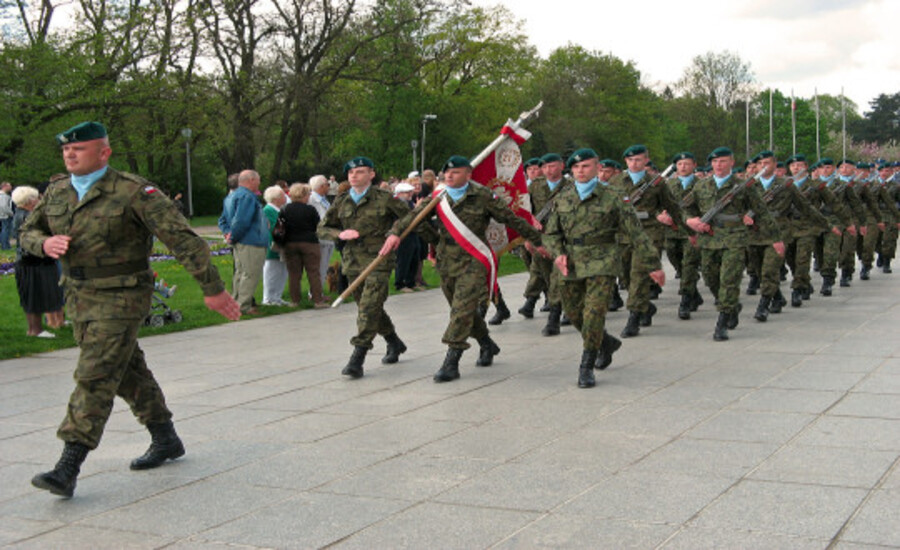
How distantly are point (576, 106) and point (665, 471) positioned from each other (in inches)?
3026

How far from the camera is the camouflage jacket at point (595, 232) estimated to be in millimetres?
8898

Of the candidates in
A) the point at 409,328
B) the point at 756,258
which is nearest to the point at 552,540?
the point at 409,328

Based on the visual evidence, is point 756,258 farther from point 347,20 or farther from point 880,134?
point 880,134

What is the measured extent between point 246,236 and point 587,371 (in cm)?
744

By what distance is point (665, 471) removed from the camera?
586 cm

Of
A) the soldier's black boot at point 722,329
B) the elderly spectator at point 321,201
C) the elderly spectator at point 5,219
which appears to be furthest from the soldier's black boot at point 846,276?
the elderly spectator at point 5,219

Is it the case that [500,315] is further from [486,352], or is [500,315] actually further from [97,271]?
[97,271]

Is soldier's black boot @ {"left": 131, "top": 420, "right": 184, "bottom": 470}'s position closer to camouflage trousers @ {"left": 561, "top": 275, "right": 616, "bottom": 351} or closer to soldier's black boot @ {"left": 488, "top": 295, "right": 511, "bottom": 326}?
camouflage trousers @ {"left": 561, "top": 275, "right": 616, "bottom": 351}

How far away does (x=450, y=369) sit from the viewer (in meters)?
9.16

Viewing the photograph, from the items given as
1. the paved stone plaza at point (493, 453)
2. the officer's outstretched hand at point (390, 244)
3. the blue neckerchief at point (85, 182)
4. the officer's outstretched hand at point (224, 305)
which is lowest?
the paved stone plaza at point (493, 453)

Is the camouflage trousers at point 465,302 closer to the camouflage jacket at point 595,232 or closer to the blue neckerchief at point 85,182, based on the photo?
the camouflage jacket at point 595,232

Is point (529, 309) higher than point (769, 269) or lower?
lower

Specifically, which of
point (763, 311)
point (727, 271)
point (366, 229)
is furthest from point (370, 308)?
point (763, 311)

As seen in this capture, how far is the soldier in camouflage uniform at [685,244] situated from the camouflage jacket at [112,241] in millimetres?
7717
